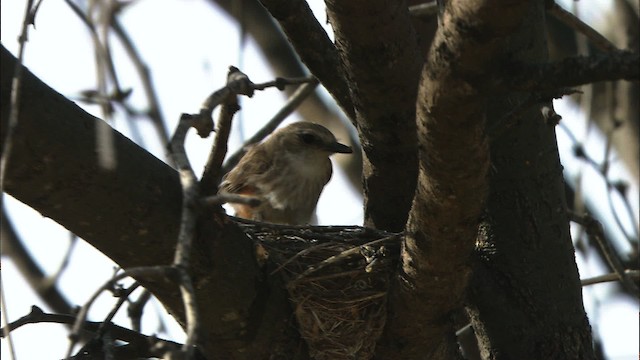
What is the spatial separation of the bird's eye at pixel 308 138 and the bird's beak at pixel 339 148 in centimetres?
11

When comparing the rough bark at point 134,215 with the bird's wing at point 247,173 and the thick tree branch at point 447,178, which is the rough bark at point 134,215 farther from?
the bird's wing at point 247,173

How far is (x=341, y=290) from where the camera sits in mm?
4523

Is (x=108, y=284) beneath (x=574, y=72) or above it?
beneath

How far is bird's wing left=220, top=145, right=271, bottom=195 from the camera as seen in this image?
6.56 m

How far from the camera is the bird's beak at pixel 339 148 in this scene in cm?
684

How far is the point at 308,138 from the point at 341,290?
2.54m

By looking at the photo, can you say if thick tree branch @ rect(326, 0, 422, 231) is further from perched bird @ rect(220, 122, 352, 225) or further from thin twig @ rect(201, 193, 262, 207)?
perched bird @ rect(220, 122, 352, 225)

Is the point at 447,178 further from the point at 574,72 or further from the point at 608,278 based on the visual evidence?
the point at 608,278

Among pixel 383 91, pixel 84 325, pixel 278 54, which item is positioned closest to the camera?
pixel 84 325

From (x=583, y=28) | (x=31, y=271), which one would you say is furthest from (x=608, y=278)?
(x=31, y=271)

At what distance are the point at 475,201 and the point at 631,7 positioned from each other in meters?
4.35

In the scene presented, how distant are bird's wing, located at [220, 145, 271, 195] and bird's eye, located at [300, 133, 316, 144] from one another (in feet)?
0.88

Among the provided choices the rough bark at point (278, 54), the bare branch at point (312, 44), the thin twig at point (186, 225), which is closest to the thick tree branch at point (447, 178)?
Result: the thin twig at point (186, 225)

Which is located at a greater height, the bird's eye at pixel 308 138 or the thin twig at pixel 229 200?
the bird's eye at pixel 308 138
